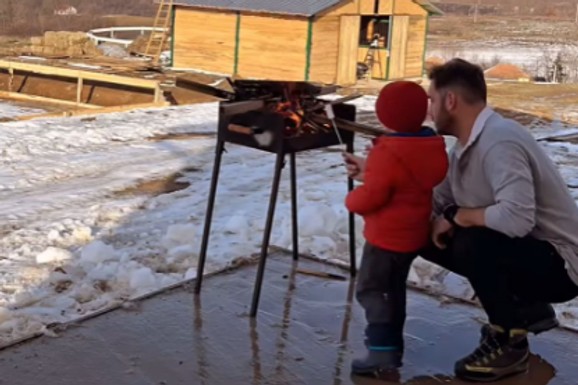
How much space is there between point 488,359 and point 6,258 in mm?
3428

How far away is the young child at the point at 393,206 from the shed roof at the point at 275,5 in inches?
696

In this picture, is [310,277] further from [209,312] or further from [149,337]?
[149,337]

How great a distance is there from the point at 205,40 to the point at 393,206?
20.4m

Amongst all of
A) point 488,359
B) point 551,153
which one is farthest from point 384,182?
point 551,153

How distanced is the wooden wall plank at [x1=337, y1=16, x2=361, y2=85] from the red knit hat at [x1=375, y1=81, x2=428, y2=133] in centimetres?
1868

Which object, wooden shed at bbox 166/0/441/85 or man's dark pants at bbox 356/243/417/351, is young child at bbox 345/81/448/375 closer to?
man's dark pants at bbox 356/243/417/351

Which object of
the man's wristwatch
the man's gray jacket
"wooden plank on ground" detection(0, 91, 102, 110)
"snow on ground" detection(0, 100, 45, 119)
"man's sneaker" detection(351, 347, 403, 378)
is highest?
the man's gray jacket

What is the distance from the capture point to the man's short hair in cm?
329

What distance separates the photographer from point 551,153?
11203 millimetres

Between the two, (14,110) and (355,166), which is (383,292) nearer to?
(355,166)

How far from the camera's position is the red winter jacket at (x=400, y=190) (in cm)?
319

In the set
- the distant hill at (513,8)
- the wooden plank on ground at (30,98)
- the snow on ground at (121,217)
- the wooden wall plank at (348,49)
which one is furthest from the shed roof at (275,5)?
the distant hill at (513,8)

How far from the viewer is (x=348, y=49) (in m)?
21.9

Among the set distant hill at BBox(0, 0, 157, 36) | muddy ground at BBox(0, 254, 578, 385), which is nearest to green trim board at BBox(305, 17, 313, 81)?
muddy ground at BBox(0, 254, 578, 385)
